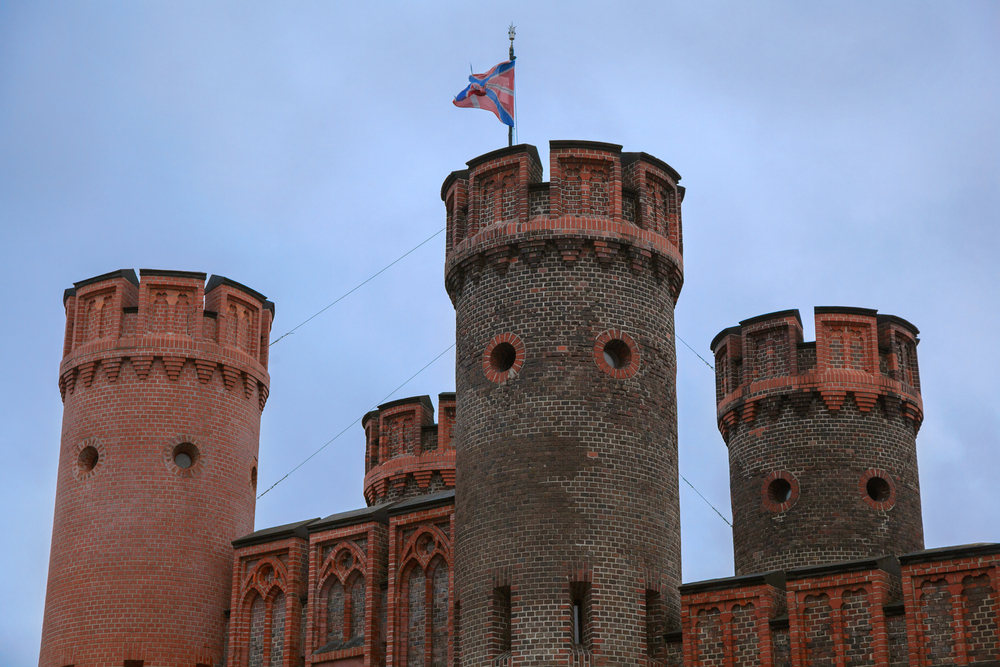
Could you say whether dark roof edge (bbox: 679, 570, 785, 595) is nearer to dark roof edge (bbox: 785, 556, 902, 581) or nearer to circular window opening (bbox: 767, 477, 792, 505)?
dark roof edge (bbox: 785, 556, 902, 581)

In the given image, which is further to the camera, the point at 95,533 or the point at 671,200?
the point at 95,533

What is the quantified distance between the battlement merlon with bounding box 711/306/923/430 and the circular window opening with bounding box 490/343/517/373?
11220 mm

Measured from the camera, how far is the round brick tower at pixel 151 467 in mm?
37062

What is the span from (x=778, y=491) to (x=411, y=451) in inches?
492

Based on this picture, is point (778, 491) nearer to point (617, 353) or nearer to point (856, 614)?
point (617, 353)

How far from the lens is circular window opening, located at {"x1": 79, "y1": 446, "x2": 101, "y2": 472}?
127 ft

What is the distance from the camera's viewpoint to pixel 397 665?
32.8 metres

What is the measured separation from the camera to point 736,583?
27.7 metres

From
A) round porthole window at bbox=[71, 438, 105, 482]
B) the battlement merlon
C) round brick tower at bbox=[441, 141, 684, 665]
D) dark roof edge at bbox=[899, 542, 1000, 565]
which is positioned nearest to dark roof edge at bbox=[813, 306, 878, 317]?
the battlement merlon

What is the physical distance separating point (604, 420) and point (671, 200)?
6.33 m

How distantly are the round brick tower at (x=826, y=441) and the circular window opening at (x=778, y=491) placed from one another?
0.12ft

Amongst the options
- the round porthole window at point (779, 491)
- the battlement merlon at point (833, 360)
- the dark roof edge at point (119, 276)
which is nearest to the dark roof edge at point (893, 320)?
the battlement merlon at point (833, 360)

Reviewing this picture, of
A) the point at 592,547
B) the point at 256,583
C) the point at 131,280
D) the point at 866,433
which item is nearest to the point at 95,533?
the point at 256,583

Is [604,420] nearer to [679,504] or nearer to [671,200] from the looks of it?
[679,504]
